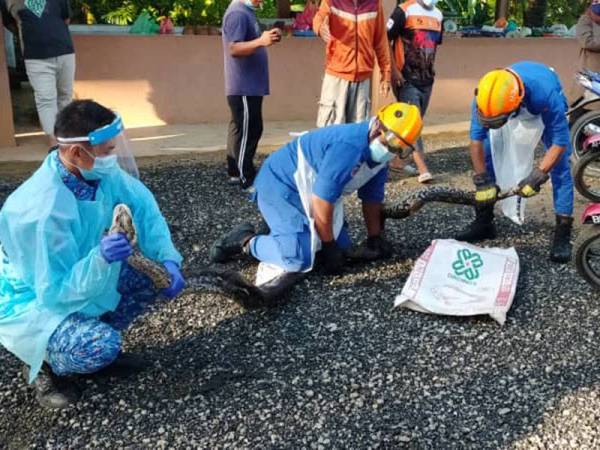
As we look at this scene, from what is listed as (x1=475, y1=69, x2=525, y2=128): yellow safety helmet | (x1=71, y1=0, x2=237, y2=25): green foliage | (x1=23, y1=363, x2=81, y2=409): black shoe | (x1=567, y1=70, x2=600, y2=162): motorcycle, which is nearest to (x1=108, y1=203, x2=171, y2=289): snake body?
(x1=23, y1=363, x2=81, y2=409): black shoe

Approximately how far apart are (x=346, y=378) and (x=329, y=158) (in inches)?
42.0

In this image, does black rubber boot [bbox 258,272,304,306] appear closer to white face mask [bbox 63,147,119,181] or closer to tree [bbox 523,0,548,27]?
white face mask [bbox 63,147,119,181]

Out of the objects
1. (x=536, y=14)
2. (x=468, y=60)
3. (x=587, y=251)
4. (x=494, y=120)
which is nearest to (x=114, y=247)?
(x=494, y=120)

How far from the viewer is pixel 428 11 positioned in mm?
4988

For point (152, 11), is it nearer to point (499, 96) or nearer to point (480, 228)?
point (480, 228)

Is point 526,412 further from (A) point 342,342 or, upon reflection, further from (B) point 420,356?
(A) point 342,342

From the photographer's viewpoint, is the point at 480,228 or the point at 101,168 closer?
the point at 101,168

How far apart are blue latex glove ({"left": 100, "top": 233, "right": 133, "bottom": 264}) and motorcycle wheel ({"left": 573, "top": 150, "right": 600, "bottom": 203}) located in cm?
352

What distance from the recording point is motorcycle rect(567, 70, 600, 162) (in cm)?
505

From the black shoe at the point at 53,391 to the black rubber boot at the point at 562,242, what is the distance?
262cm

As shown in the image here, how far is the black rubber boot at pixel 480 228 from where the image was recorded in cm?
412

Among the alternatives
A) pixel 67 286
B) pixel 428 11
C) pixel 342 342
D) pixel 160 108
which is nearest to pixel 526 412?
pixel 342 342

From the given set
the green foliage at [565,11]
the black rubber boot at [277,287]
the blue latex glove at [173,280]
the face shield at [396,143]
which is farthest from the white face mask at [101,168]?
the green foliage at [565,11]

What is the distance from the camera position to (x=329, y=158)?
10.7ft
